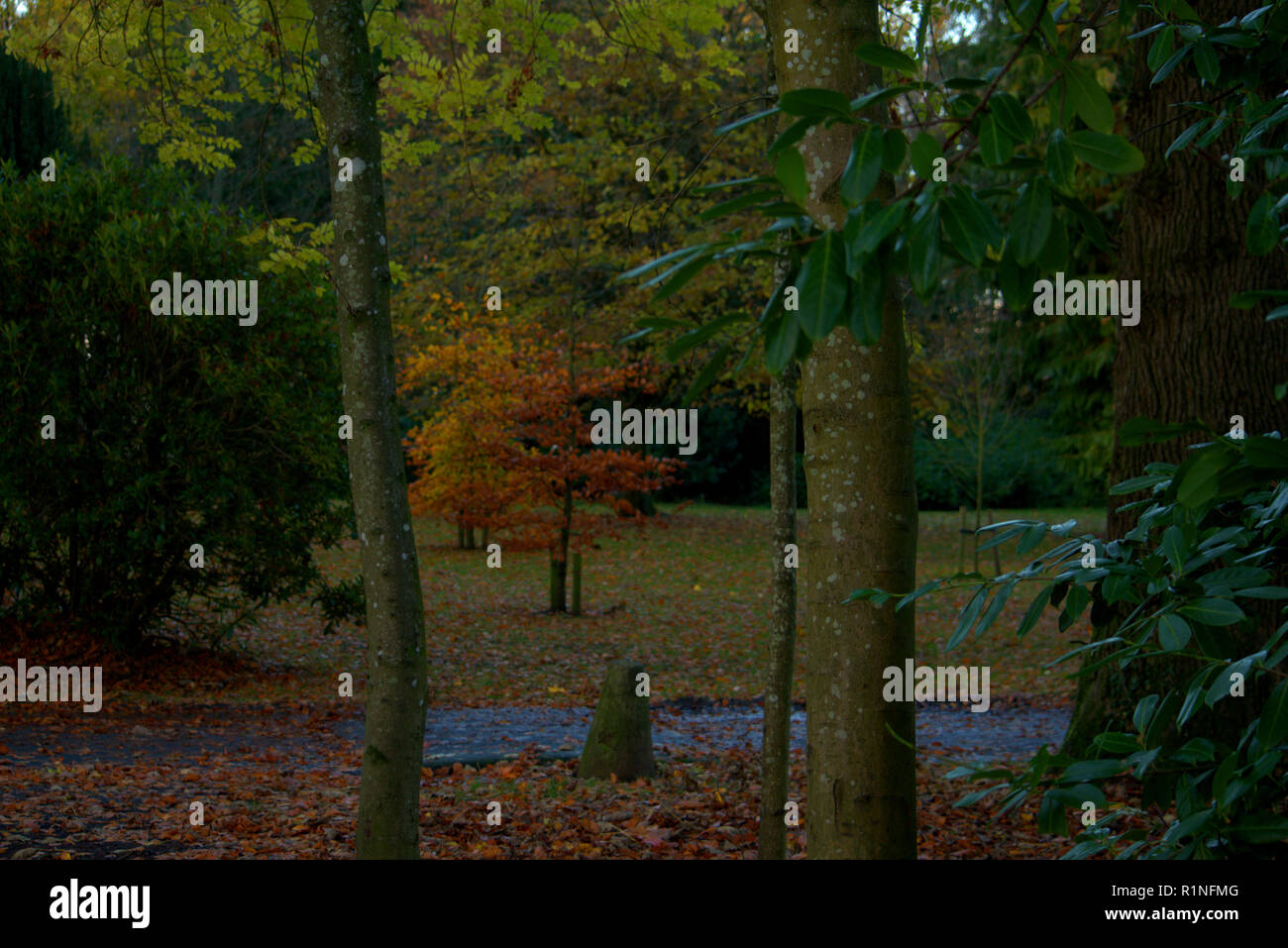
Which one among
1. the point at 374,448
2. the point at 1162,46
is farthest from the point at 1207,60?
the point at 374,448

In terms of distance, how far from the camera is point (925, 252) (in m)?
1.38

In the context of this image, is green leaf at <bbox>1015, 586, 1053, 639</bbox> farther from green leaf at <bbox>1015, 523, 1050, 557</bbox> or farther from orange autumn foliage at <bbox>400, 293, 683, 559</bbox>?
orange autumn foliage at <bbox>400, 293, 683, 559</bbox>

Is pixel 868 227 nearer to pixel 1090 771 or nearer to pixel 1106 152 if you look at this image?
pixel 1106 152

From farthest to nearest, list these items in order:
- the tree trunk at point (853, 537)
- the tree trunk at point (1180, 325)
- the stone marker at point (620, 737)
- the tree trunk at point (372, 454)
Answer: the stone marker at point (620, 737), the tree trunk at point (1180, 325), the tree trunk at point (372, 454), the tree trunk at point (853, 537)

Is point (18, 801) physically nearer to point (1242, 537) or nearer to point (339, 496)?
point (339, 496)

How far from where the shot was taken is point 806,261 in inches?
55.6

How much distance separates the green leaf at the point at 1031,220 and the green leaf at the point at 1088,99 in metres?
0.15

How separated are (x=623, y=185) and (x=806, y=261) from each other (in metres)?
17.9

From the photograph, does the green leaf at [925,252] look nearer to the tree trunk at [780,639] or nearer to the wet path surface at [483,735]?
the tree trunk at [780,639]

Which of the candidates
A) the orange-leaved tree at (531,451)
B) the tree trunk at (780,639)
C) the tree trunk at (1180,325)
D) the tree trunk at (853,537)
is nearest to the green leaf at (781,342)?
the tree trunk at (853,537)

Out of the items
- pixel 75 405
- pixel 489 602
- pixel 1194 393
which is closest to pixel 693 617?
pixel 489 602

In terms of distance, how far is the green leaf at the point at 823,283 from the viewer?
137 centimetres

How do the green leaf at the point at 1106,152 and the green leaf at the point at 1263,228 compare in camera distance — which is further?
the green leaf at the point at 1263,228

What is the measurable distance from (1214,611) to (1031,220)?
31.3 inches
